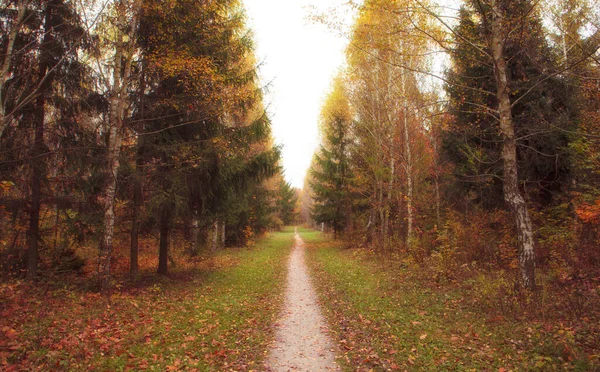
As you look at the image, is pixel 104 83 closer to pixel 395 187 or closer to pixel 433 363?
pixel 433 363

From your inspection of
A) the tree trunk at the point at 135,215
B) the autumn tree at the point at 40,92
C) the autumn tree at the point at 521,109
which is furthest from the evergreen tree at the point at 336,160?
the autumn tree at the point at 40,92

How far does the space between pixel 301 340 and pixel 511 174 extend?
5.80 meters

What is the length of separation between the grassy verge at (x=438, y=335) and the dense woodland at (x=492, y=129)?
4.79 ft

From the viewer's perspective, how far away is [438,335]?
6.52m

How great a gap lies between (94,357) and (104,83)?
7.15 meters

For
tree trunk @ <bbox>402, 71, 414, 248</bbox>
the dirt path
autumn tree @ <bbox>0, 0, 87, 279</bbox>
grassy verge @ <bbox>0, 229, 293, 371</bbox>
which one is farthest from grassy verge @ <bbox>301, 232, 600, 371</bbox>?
autumn tree @ <bbox>0, 0, 87, 279</bbox>

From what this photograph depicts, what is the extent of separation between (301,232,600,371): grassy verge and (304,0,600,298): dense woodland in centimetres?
146

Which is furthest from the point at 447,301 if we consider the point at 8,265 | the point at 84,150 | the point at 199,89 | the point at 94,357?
the point at 8,265

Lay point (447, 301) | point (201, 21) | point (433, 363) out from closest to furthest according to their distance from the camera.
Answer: point (433, 363) → point (447, 301) → point (201, 21)

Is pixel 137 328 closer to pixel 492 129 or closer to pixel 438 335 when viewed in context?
pixel 438 335

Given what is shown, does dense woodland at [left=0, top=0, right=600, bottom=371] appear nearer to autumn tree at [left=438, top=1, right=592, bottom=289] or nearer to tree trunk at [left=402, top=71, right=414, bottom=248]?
autumn tree at [left=438, top=1, right=592, bottom=289]

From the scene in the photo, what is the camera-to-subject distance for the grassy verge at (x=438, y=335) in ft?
17.1

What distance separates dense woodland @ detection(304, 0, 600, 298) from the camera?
7.75m

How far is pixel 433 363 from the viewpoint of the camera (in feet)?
17.7
